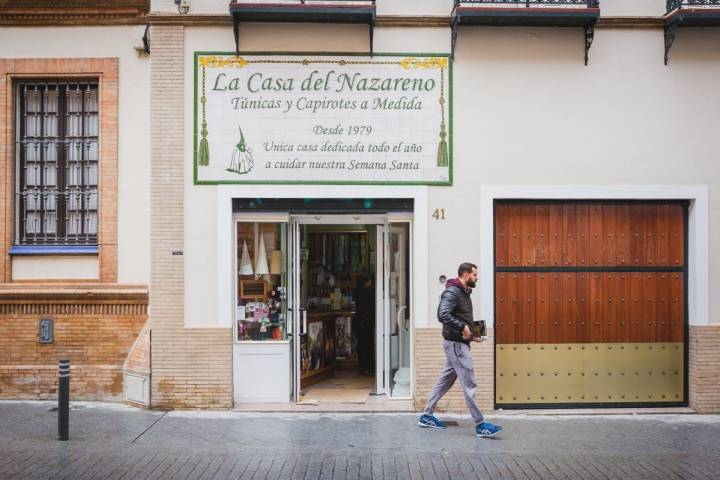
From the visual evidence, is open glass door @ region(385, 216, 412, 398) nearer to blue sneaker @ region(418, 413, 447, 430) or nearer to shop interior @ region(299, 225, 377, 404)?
shop interior @ region(299, 225, 377, 404)

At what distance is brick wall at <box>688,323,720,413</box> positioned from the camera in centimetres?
1018

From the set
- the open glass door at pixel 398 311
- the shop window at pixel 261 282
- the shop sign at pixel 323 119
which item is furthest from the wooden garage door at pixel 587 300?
the shop window at pixel 261 282

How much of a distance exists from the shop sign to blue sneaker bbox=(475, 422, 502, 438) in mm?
3251

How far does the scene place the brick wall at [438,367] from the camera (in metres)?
10.1

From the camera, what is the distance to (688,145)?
10.2m

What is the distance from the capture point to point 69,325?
10.8 meters

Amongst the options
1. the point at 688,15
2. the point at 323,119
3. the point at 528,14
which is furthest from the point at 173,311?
the point at 688,15

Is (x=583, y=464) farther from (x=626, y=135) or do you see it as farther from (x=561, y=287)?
(x=626, y=135)

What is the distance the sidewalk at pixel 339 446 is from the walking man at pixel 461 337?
1.02ft

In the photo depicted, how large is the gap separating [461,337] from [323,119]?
3545 millimetres

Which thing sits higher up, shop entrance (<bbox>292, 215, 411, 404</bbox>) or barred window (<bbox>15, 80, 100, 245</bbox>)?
barred window (<bbox>15, 80, 100, 245</bbox>)

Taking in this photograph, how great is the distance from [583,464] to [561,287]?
9.97ft

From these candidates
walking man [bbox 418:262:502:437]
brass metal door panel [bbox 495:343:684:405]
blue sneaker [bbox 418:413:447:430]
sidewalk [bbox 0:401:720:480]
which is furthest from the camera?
brass metal door panel [bbox 495:343:684:405]

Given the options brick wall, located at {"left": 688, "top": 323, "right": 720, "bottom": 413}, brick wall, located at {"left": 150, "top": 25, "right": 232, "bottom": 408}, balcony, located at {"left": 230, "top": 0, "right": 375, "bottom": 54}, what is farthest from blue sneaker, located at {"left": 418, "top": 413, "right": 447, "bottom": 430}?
balcony, located at {"left": 230, "top": 0, "right": 375, "bottom": 54}
